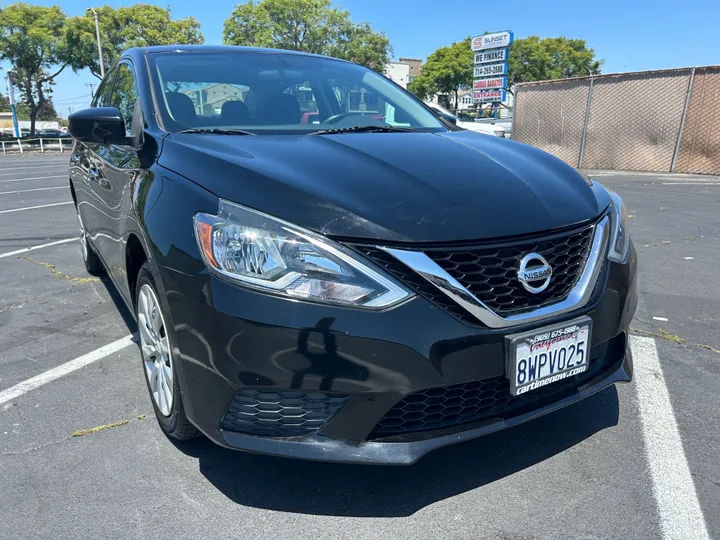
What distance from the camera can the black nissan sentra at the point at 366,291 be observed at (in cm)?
173

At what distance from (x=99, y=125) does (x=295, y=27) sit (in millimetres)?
43626

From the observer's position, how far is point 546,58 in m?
53.7

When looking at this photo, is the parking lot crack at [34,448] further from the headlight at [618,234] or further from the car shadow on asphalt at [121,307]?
the headlight at [618,234]

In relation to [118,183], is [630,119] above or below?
above

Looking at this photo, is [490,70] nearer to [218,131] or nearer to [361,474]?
[218,131]

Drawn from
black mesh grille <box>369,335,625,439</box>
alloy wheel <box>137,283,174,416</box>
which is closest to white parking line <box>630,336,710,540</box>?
black mesh grille <box>369,335,625,439</box>

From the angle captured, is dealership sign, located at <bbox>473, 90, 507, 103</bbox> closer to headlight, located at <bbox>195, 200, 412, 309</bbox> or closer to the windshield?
the windshield

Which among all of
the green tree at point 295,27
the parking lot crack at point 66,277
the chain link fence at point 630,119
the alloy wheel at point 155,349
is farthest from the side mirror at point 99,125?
the green tree at point 295,27

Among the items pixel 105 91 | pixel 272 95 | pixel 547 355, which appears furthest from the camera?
pixel 105 91

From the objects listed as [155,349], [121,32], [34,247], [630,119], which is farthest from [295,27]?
[155,349]

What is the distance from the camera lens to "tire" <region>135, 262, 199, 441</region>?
7.16 ft

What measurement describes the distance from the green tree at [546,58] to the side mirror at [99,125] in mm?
55720

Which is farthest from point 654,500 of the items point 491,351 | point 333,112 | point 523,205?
point 333,112

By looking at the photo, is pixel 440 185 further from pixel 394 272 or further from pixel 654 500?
pixel 654 500
